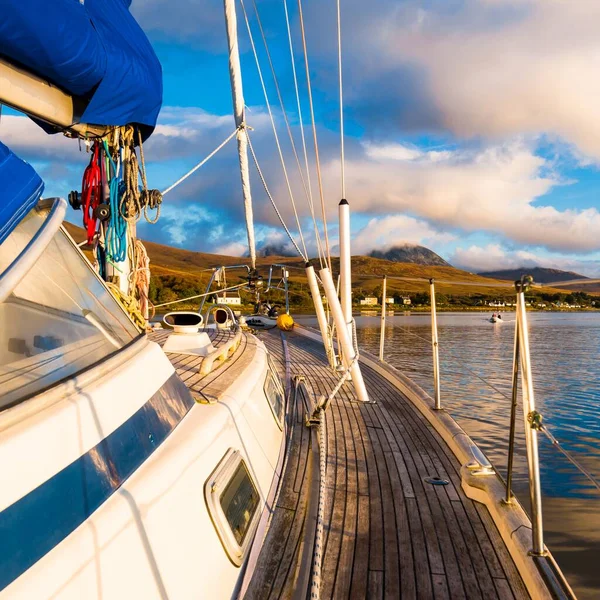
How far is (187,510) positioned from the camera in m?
2.42

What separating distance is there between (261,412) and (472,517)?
1918 mm

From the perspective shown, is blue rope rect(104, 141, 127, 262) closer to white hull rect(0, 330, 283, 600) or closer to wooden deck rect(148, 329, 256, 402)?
wooden deck rect(148, 329, 256, 402)

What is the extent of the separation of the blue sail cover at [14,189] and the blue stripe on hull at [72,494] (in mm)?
998

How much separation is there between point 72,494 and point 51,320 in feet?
2.96

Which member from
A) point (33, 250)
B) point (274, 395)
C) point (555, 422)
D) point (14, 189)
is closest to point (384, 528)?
point (274, 395)

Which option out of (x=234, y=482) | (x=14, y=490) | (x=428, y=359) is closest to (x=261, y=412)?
(x=234, y=482)

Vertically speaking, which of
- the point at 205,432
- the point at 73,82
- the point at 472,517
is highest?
the point at 73,82

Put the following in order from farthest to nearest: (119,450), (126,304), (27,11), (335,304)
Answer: (335,304) < (126,304) < (27,11) < (119,450)

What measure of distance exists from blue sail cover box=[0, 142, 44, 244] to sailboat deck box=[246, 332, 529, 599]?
7.14ft

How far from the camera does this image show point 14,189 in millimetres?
2240

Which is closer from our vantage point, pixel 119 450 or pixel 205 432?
pixel 119 450

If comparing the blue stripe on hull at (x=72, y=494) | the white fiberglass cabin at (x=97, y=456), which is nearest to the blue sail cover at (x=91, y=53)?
the white fiberglass cabin at (x=97, y=456)

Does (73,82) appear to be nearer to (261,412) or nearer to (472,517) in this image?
(261,412)

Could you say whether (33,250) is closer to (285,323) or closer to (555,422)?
(555,422)
